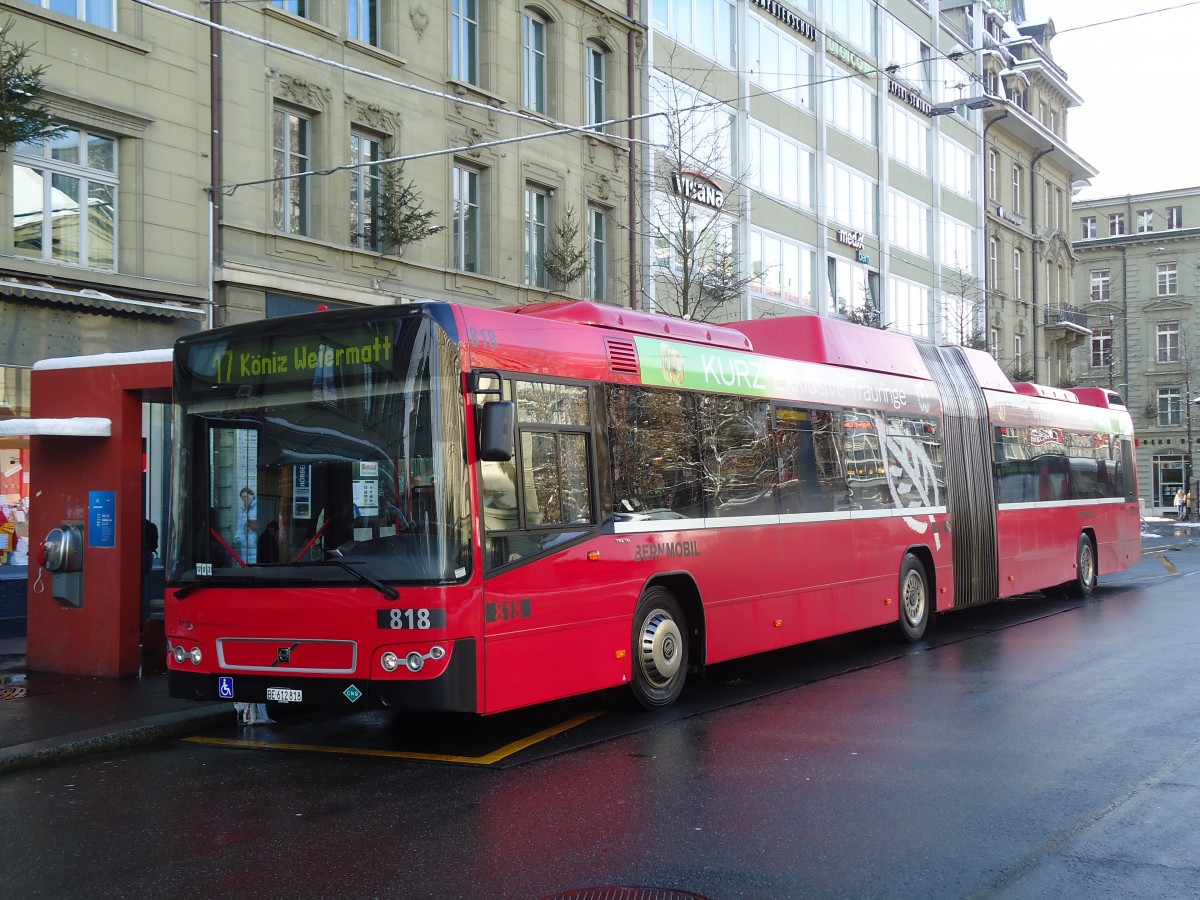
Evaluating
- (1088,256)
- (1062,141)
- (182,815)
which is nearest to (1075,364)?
(1088,256)

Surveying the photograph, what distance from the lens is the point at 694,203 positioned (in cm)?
2766

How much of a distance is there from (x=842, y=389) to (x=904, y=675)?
10.0ft

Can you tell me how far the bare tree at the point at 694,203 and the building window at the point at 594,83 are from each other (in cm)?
127

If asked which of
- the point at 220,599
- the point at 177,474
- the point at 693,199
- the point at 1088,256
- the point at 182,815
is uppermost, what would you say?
the point at 1088,256

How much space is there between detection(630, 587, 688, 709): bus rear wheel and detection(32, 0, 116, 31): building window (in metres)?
11.2

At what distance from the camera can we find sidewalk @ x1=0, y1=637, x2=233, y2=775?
8914mm

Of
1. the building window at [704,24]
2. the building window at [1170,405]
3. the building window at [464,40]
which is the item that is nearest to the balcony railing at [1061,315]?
the building window at [1170,405]

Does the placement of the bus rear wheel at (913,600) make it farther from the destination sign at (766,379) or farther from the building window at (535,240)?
the building window at (535,240)

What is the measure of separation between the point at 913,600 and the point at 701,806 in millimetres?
8353

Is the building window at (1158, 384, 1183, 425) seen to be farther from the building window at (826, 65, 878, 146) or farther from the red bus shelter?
the red bus shelter

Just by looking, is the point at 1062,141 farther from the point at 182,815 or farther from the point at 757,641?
the point at 182,815

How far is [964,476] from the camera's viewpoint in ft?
52.6

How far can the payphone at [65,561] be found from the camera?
12094 millimetres

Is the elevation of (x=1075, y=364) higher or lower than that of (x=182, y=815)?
higher
